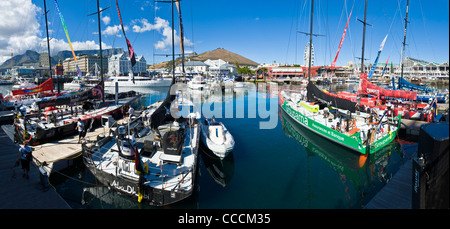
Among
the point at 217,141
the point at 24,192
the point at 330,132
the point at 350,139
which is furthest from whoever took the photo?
the point at 330,132

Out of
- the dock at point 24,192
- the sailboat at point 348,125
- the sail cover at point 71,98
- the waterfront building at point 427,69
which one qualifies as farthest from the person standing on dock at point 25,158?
the waterfront building at point 427,69

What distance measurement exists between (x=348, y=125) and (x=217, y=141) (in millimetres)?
10061

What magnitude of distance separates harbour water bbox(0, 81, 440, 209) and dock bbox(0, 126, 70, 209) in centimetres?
127

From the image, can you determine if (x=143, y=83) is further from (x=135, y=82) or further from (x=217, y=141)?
(x=217, y=141)

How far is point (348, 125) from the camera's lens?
54.3 feet

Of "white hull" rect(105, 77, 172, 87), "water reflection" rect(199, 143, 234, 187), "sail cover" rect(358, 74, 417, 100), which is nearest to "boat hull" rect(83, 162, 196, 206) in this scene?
"water reflection" rect(199, 143, 234, 187)

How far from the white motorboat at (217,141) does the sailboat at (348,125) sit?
8.20 meters

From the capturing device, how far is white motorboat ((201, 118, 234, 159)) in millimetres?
13266

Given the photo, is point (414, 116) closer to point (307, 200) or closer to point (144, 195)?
point (307, 200)

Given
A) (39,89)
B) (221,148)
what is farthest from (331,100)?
(39,89)

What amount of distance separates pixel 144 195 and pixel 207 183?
147 inches

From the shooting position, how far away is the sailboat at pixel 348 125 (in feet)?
48.8

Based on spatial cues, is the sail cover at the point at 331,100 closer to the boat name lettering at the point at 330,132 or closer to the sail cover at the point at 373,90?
the boat name lettering at the point at 330,132
